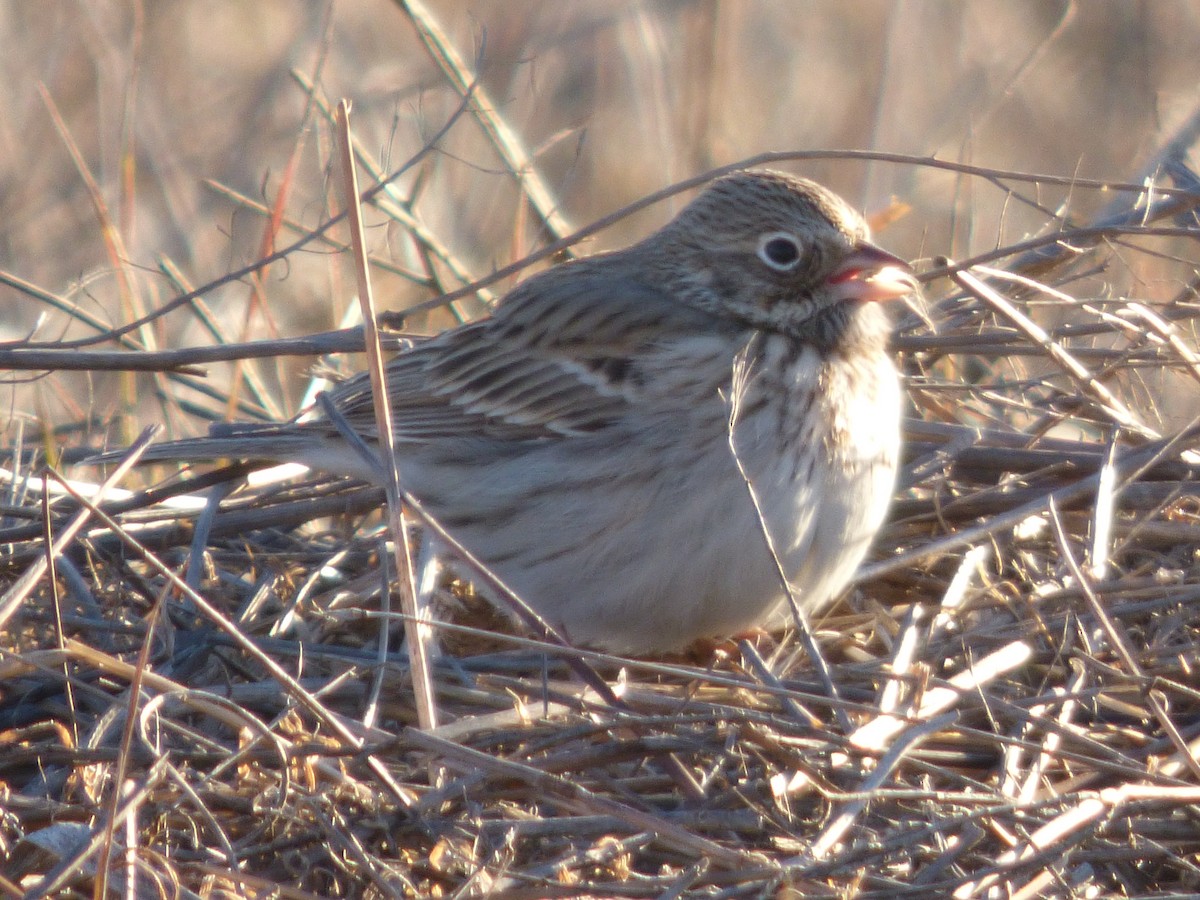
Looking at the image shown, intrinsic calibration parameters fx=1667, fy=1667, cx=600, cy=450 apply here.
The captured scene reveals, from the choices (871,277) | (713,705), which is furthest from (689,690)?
(871,277)

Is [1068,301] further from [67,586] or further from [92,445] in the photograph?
[92,445]

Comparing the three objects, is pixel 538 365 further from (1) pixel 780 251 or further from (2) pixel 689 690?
(2) pixel 689 690

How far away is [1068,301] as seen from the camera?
4.56 metres

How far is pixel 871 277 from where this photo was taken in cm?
459

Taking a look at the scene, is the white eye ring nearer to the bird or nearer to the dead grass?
the bird

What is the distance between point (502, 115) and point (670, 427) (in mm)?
3924

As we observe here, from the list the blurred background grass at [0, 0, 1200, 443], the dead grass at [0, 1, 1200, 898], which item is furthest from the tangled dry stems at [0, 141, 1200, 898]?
the blurred background grass at [0, 0, 1200, 443]

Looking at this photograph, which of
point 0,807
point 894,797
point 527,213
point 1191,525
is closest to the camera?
point 894,797

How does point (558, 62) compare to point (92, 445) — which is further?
point (558, 62)

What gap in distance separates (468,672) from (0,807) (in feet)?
4.04

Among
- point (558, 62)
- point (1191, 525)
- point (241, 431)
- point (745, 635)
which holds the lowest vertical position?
point (745, 635)

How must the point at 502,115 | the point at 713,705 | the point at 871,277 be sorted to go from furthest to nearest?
the point at 502,115 < the point at 871,277 < the point at 713,705

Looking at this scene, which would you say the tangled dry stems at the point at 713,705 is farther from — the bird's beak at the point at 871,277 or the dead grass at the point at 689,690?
the bird's beak at the point at 871,277

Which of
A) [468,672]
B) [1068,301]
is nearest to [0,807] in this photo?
[468,672]
